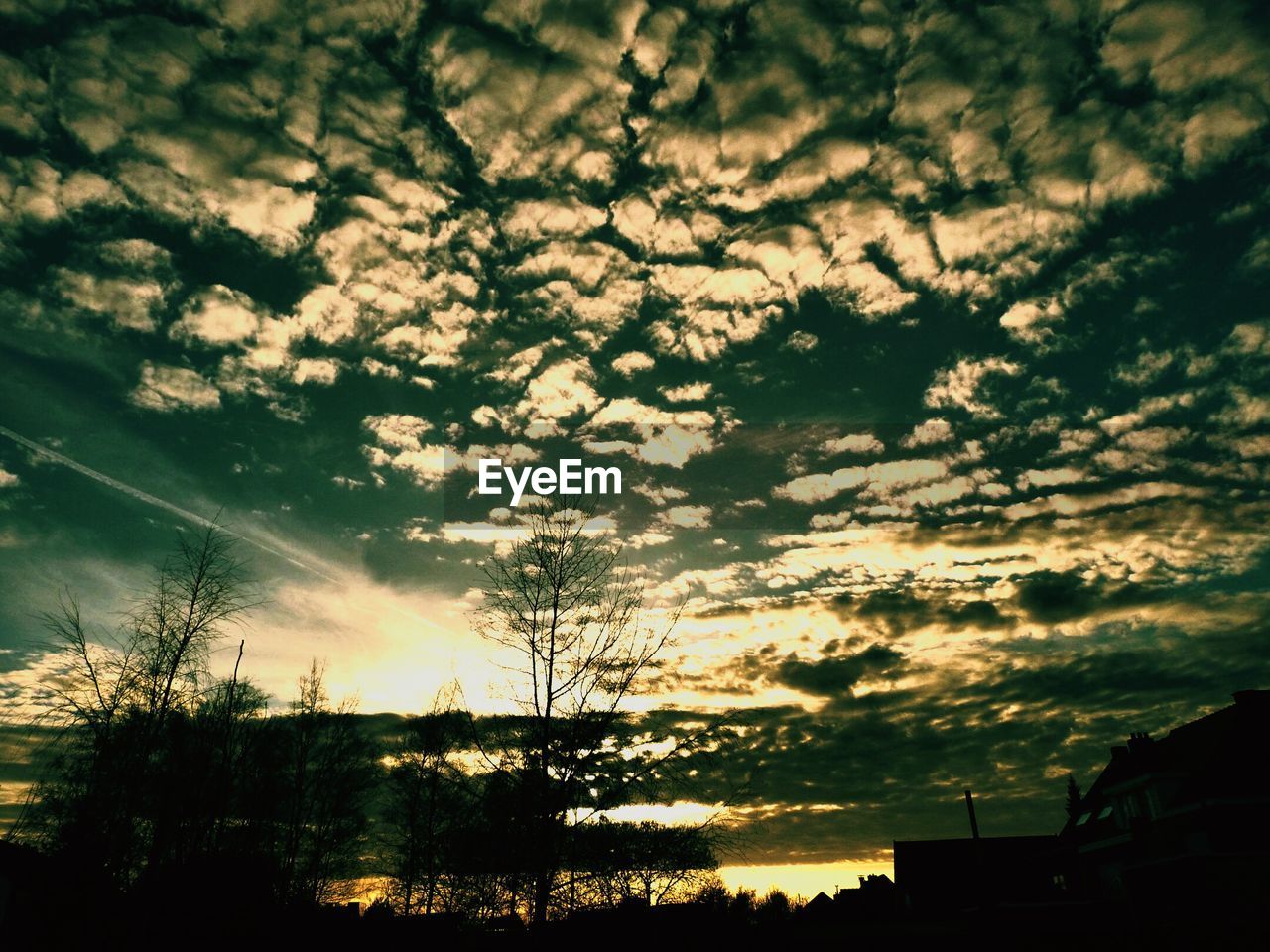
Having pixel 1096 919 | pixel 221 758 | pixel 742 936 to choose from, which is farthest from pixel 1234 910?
pixel 221 758

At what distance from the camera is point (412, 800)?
31.3 metres

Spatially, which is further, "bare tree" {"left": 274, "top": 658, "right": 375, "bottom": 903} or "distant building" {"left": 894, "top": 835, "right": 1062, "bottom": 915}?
"distant building" {"left": 894, "top": 835, "right": 1062, "bottom": 915}

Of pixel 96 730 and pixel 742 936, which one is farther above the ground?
pixel 96 730

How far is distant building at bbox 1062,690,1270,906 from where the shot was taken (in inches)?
1141

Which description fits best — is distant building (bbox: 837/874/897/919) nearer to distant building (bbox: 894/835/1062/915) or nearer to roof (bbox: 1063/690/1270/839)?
distant building (bbox: 894/835/1062/915)

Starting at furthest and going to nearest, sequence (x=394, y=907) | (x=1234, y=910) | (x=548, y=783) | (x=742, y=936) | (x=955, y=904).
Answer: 1. (x=955, y=904)
2. (x=394, y=907)
3. (x=1234, y=910)
4. (x=742, y=936)
5. (x=548, y=783)

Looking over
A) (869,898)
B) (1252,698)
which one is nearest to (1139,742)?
(1252,698)

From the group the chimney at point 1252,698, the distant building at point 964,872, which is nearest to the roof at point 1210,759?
the chimney at point 1252,698

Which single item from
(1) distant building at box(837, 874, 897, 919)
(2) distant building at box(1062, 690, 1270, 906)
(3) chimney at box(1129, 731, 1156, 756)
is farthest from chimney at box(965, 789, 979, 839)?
(1) distant building at box(837, 874, 897, 919)

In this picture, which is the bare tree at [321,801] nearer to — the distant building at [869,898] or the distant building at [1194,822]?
the distant building at [1194,822]

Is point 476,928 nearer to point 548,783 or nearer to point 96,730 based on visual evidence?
point 548,783

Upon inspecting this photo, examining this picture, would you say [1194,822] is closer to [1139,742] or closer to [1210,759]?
[1210,759]

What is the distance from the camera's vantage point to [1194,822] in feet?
105

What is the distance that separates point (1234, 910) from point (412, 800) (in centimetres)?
3258
